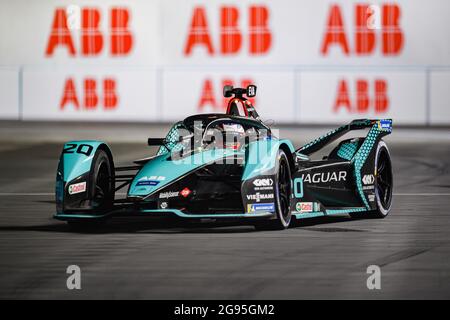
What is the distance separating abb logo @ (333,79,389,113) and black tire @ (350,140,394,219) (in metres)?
16.0

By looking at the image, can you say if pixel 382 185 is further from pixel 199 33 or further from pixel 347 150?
pixel 199 33

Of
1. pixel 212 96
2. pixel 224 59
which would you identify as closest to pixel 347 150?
pixel 212 96

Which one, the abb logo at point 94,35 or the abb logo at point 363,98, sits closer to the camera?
the abb logo at point 363,98

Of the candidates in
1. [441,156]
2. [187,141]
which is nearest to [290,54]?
[441,156]

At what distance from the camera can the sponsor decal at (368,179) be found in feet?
46.3

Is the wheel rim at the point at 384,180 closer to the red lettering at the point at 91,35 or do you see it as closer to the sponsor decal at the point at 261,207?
the sponsor decal at the point at 261,207

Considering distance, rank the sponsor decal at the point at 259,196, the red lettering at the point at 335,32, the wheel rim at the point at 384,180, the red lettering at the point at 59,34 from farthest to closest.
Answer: the red lettering at the point at 59,34 < the red lettering at the point at 335,32 < the wheel rim at the point at 384,180 < the sponsor decal at the point at 259,196

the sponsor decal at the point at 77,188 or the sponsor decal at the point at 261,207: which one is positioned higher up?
the sponsor decal at the point at 77,188

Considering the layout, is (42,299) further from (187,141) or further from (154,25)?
(154,25)

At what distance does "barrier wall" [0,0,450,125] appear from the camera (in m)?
31.0

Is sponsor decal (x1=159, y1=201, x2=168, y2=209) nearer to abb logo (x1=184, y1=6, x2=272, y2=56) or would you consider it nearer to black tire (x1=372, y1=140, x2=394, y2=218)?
black tire (x1=372, y1=140, x2=394, y2=218)

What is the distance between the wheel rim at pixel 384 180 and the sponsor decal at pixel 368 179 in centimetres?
19

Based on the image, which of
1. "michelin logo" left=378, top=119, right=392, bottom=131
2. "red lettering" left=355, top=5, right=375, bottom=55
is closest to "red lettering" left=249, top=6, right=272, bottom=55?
"red lettering" left=355, top=5, right=375, bottom=55
